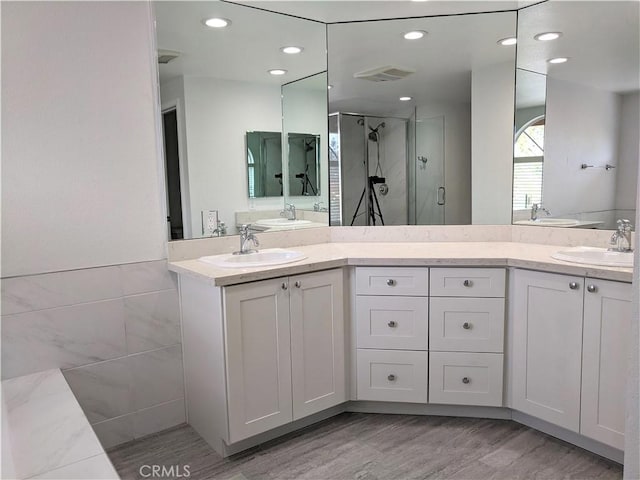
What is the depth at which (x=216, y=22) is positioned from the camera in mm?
2541

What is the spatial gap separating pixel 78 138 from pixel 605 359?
252cm

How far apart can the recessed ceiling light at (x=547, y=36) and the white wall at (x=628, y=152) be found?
514mm

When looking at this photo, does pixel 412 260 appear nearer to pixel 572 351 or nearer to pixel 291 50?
pixel 572 351

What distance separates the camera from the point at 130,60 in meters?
2.26

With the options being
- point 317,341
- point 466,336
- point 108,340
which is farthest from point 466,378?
point 108,340

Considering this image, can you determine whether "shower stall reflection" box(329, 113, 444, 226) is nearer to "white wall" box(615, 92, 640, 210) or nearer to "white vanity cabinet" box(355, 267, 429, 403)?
"white vanity cabinet" box(355, 267, 429, 403)

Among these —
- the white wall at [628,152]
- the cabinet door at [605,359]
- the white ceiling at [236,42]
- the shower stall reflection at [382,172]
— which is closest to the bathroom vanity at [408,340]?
the cabinet door at [605,359]

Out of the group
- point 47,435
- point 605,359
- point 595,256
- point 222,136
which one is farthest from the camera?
point 222,136

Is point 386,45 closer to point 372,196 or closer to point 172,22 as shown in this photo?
point 372,196

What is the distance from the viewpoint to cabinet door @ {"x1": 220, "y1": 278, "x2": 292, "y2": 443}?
209cm

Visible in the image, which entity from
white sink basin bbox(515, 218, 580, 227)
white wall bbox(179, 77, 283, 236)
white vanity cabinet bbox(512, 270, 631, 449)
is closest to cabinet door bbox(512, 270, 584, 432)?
white vanity cabinet bbox(512, 270, 631, 449)

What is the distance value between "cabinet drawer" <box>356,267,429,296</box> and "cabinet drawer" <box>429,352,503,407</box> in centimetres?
36

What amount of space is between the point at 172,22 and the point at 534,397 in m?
2.60

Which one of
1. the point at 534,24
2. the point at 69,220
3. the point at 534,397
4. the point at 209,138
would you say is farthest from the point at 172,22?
the point at 534,397
